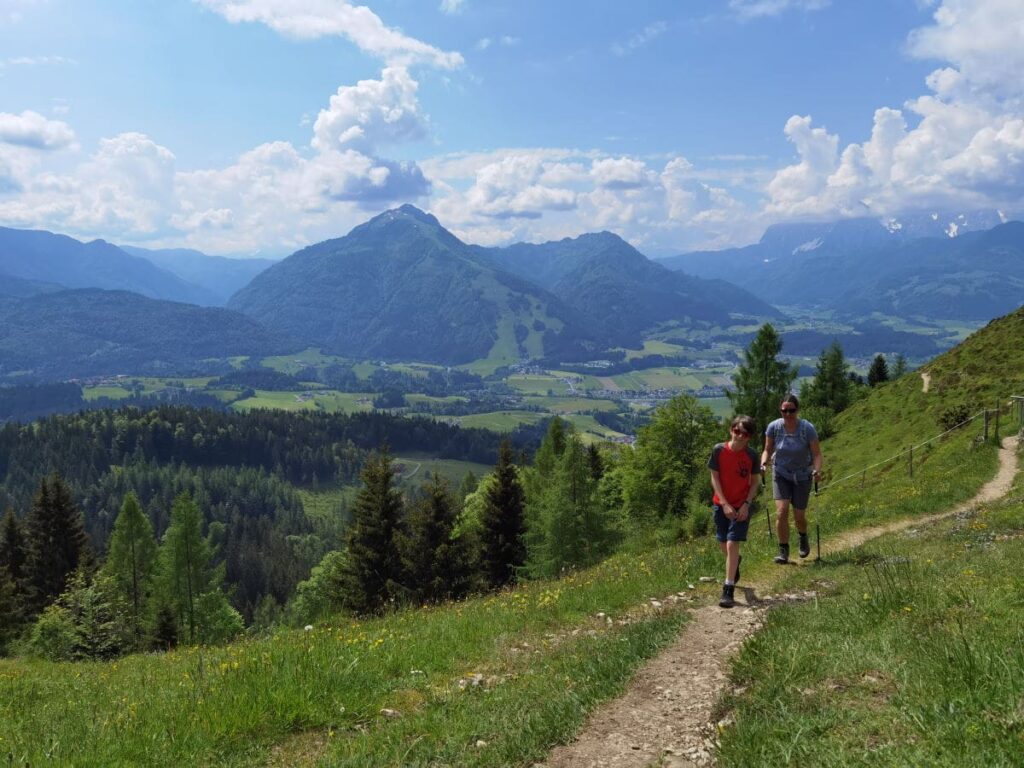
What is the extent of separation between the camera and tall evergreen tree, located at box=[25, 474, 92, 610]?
5484 cm

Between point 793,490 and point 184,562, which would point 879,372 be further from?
point 184,562

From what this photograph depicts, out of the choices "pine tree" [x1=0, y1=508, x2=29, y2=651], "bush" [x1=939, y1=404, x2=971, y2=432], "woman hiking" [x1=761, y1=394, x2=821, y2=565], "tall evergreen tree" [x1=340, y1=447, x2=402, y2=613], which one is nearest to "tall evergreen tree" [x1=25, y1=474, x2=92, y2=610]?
"pine tree" [x1=0, y1=508, x2=29, y2=651]

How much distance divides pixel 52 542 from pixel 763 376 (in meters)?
68.3

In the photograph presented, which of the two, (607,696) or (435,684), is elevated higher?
(607,696)


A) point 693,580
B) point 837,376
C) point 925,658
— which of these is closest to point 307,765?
point 925,658

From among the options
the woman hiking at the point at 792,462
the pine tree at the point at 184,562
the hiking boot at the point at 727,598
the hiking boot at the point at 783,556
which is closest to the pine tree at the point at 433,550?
the pine tree at the point at 184,562

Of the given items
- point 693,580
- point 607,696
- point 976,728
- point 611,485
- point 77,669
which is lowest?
point 611,485

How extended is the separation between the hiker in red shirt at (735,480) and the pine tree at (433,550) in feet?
109

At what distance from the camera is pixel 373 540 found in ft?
143

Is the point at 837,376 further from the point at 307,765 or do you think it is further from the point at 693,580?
the point at 307,765

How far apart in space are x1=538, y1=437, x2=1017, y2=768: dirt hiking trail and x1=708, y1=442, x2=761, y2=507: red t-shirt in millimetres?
2061

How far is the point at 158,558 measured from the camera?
2386 inches

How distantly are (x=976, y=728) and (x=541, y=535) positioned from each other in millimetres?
42704

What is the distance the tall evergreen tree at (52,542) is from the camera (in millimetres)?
54844
